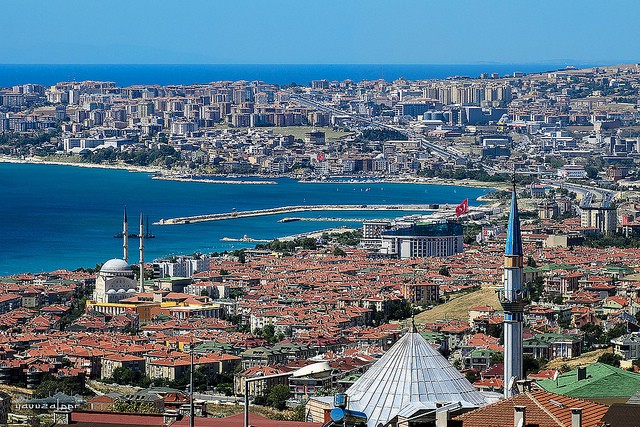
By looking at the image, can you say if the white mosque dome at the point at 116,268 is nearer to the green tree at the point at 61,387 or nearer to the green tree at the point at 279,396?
the green tree at the point at 61,387

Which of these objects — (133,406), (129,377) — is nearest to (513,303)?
(133,406)

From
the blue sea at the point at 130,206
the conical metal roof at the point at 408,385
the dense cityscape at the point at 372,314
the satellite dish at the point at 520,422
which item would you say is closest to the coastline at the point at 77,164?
the dense cityscape at the point at 372,314

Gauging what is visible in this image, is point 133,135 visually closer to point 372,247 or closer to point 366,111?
point 366,111

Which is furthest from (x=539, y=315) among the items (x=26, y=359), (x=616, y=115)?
(x=616, y=115)

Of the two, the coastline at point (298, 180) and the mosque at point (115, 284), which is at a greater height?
the mosque at point (115, 284)

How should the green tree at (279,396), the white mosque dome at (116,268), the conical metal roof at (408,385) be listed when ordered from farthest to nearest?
the white mosque dome at (116,268) → the green tree at (279,396) → the conical metal roof at (408,385)

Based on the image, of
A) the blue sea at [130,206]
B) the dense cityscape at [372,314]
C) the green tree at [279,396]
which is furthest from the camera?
the blue sea at [130,206]

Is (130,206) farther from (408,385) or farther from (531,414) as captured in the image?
(531,414)

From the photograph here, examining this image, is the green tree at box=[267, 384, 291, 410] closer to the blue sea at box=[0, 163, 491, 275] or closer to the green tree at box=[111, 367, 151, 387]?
the green tree at box=[111, 367, 151, 387]

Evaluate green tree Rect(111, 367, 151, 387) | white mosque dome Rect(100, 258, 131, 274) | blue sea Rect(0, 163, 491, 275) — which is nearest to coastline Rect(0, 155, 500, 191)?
blue sea Rect(0, 163, 491, 275)
